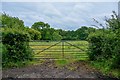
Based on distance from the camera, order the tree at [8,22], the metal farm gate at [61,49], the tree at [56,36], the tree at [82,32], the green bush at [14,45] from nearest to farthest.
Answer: the green bush at [14,45] → the tree at [8,22] → the metal farm gate at [61,49] → the tree at [82,32] → the tree at [56,36]

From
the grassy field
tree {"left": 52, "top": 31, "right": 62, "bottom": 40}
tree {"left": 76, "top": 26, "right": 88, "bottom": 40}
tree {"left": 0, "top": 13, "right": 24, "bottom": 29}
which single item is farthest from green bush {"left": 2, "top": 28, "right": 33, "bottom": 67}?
tree {"left": 76, "top": 26, "right": 88, "bottom": 40}

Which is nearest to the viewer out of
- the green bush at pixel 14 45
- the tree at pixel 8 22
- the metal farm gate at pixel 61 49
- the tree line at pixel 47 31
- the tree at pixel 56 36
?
the green bush at pixel 14 45

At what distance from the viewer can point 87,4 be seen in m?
8.92

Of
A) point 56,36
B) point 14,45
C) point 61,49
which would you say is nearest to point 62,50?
point 61,49

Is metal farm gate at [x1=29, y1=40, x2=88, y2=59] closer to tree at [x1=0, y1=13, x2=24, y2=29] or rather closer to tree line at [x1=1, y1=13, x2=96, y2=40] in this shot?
tree line at [x1=1, y1=13, x2=96, y2=40]

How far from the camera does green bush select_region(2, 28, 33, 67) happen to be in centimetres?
787

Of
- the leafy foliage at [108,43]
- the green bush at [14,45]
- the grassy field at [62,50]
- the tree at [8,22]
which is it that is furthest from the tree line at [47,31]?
the green bush at [14,45]

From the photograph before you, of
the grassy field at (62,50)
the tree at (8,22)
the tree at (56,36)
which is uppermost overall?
the tree at (8,22)

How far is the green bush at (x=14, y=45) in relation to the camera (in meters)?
7.87

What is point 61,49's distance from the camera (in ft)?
32.0

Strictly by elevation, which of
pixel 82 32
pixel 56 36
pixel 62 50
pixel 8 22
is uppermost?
pixel 8 22

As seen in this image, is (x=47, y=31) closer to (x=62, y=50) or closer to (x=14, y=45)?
(x=62, y=50)

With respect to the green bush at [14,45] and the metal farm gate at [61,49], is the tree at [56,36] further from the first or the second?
the green bush at [14,45]

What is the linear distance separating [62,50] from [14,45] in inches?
93.2
